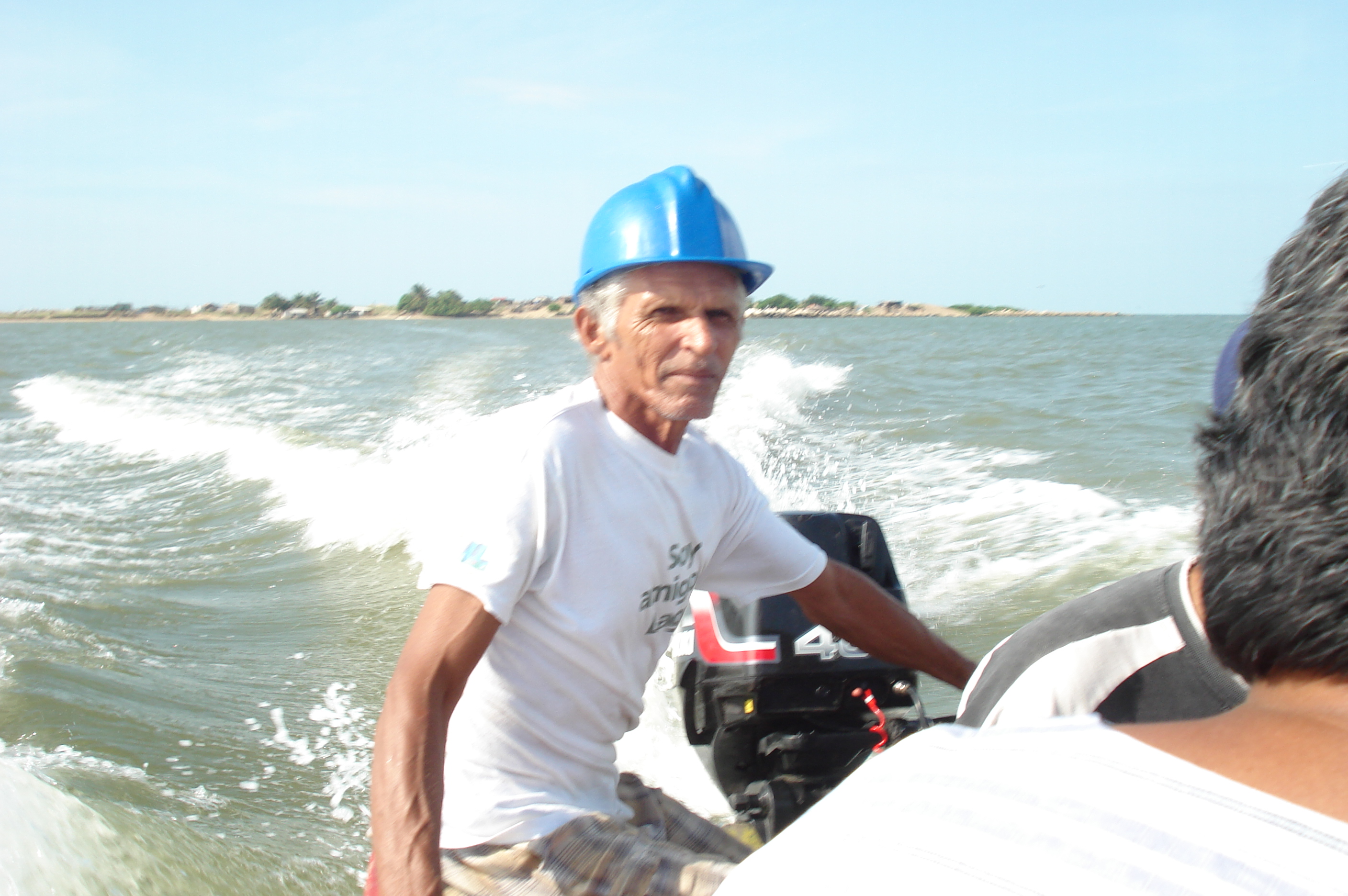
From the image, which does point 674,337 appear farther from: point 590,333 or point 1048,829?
point 1048,829

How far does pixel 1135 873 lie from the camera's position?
62 centimetres

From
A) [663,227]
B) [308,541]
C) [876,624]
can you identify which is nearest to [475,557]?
[663,227]

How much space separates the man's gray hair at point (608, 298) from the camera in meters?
1.87

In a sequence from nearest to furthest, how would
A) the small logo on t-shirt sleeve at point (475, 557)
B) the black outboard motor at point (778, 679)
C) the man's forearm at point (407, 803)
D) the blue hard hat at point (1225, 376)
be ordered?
the blue hard hat at point (1225, 376), the man's forearm at point (407, 803), the small logo on t-shirt sleeve at point (475, 557), the black outboard motor at point (778, 679)

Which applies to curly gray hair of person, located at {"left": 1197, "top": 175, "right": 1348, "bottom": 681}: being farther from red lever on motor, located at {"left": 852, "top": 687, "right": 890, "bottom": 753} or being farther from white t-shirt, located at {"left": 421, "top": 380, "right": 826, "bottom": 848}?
red lever on motor, located at {"left": 852, "top": 687, "right": 890, "bottom": 753}

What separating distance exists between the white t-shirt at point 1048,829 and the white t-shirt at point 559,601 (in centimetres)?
98

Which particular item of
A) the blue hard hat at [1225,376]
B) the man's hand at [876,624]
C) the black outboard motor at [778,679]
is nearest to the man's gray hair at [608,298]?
the man's hand at [876,624]

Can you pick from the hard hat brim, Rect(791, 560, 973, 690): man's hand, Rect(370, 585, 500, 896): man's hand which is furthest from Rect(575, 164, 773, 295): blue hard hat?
Rect(791, 560, 973, 690): man's hand

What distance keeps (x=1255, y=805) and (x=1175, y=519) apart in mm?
8227

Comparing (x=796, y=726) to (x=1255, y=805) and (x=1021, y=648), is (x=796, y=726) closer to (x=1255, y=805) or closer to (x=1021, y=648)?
(x=1021, y=648)

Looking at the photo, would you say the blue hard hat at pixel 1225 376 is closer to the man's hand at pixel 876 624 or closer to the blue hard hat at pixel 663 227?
the blue hard hat at pixel 663 227

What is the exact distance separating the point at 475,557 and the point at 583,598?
212 mm

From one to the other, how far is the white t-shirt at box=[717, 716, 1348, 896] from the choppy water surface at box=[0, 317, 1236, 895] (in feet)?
1.69

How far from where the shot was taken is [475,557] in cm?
164
